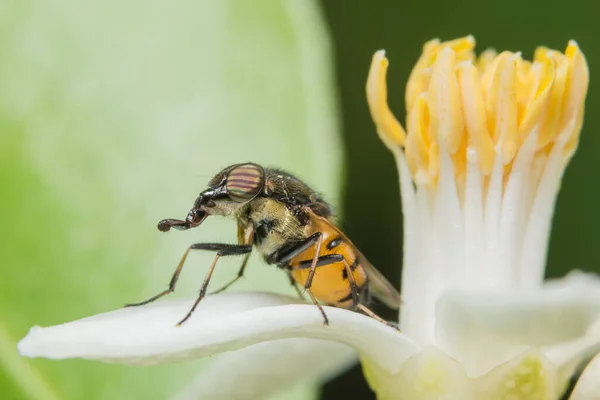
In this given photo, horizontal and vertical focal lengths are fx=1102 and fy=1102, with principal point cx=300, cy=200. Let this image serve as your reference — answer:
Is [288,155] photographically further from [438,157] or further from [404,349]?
[404,349]

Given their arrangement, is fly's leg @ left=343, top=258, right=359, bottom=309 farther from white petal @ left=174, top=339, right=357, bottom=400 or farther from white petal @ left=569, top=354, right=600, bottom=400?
white petal @ left=569, top=354, right=600, bottom=400

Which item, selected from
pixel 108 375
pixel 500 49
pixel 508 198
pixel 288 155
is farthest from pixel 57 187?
pixel 500 49

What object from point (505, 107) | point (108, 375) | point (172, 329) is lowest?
point (108, 375)

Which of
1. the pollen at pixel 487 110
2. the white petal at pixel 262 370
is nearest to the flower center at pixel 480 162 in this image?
the pollen at pixel 487 110

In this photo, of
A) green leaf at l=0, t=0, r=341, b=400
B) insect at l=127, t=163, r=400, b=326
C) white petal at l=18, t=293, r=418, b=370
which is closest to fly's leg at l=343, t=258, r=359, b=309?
insect at l=127, t=163, r=400, b=326

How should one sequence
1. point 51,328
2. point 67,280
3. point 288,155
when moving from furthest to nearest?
point 288,155
point 67,280
point 51,328

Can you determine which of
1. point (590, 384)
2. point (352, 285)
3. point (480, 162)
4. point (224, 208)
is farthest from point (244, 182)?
point (590, 384)

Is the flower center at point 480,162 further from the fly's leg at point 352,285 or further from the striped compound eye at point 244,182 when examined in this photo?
the striped compound eye at point 244,182

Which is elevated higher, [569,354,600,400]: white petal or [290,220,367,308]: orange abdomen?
[290,220,367,308]: orange abdomen

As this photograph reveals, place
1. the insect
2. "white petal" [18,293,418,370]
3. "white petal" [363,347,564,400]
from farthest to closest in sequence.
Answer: the insect < "white petal" [363,347,564,400] < "white petal" [18,293,418,370]
